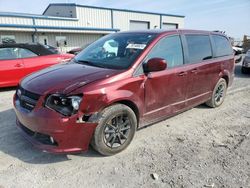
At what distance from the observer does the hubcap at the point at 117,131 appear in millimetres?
3250

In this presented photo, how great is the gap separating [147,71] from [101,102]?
36.1 inches

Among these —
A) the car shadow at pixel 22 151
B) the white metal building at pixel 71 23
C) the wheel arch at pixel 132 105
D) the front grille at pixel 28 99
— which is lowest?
the car shadow at pixel 22 151

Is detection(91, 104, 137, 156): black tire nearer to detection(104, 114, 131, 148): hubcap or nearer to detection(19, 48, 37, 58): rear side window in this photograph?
detection(104, 114, 131, 148): hubcap

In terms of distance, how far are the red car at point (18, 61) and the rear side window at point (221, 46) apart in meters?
4.90

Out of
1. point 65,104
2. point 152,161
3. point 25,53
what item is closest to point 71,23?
point 25,53

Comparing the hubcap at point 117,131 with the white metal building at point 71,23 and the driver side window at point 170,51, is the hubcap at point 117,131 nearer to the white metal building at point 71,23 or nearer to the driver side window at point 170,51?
the driver side window at point 170,51

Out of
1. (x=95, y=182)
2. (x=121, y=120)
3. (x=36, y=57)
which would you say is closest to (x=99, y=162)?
(x=95, y=182)

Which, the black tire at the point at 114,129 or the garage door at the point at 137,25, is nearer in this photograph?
the black tire at the point at 114,129

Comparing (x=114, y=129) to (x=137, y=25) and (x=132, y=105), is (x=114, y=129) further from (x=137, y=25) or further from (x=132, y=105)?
(x=137, y=25)

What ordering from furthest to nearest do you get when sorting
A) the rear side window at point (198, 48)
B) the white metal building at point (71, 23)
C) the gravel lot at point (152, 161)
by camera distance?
the white metal building at point (71, 23)
the rear side window at point (198, 48)
the gravel lot at point (152, 161)

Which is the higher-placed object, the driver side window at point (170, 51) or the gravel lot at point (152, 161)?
the driver side window at point (170, 51)

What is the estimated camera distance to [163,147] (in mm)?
3600

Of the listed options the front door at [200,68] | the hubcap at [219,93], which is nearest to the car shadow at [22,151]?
the front door at [200,68]

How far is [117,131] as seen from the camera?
3.35m
